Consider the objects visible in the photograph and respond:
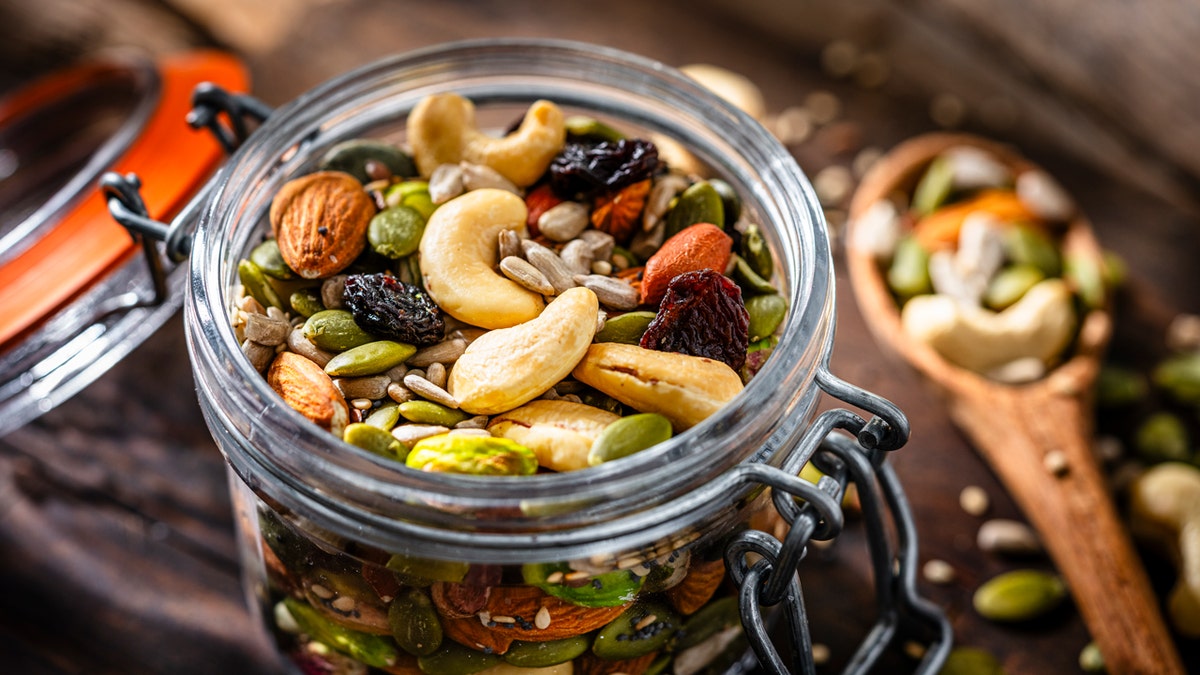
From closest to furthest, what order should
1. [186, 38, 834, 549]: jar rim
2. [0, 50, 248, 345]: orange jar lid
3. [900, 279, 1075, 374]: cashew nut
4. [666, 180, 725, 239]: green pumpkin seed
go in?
[186, 38, 834, 549]: jar rim < [666, 180, 725, 239]: green pumpkin seed < [0, 50, 248, 345]: orange jar lid < [900, 279, 1075, 374]: cashew nut

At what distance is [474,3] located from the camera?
90 cm

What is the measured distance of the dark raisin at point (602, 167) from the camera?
1.59 feet

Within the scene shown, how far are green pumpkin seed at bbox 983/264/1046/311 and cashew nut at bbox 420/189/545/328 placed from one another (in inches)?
16.9

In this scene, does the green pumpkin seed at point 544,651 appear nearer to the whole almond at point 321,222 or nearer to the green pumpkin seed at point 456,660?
the green pumpkin seed at point 456,660

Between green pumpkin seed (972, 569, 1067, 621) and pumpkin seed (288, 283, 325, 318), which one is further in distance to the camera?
green pumpkin seed (972, 569, 1067, 621)

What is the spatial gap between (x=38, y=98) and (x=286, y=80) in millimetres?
184

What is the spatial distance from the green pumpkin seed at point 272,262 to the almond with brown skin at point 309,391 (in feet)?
0.15

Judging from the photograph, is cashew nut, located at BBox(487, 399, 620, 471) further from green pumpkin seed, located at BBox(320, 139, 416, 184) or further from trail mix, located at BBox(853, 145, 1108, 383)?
trail mix, located at BBox(853, 145, 1108, 383)

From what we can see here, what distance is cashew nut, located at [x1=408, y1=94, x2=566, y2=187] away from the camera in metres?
0.49

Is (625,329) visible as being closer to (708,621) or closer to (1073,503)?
(708,621)

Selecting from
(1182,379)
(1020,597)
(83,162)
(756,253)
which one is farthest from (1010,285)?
(83,162)

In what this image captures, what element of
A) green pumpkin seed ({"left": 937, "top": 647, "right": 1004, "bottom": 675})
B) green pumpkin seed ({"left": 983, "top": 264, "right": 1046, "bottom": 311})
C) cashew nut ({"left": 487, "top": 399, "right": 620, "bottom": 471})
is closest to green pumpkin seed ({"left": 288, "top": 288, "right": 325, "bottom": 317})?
cashew nut ({"left": 487, "top": 399, "right": 620, "bottom": 471})

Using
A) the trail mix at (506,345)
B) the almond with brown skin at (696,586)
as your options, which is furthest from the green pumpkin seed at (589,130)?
the almond with brown skin at (696,586)

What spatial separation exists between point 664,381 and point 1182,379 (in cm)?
49
